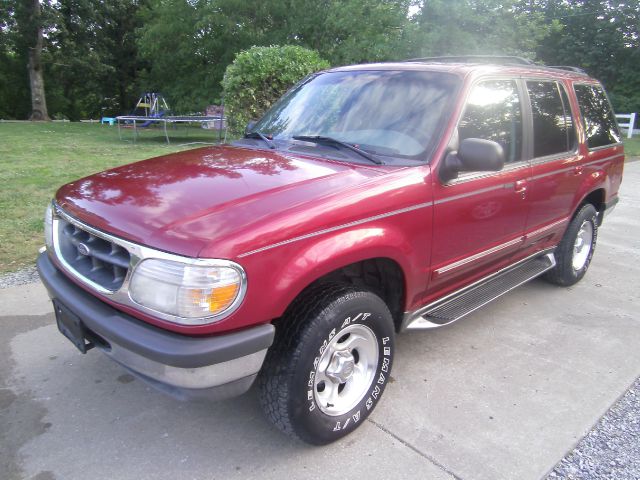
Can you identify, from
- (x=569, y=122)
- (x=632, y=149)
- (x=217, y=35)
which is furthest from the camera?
(x=632, y=149)

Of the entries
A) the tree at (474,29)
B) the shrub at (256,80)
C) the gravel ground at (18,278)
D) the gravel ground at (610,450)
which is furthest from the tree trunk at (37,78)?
the gravel ground at (610,450)

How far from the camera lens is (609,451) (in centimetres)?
Answer: 264

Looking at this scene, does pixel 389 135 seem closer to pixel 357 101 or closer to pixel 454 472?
pixel 357 101

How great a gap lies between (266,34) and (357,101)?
16551 mm

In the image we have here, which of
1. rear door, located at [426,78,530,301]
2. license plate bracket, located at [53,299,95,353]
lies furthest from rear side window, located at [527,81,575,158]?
license plate bracket, located at [53,299,95,353]

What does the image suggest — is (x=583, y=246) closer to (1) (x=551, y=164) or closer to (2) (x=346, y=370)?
(1) (x=551, y=164)

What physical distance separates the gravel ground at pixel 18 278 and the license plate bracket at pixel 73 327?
223cm

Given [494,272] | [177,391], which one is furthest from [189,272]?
[494,272]

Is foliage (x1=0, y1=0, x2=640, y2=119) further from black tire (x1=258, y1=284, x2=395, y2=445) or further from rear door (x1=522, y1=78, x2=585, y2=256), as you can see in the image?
black tire (x1=258, y1=284, x2=395, y2=445)

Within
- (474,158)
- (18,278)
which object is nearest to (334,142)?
(474,158)

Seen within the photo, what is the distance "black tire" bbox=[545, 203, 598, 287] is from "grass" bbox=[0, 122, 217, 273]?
500 cm

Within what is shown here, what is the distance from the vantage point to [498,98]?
11.4 ft

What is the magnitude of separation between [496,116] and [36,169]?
8.96 meters

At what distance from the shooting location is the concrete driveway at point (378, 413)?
2484mm
